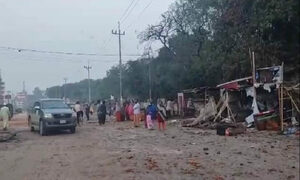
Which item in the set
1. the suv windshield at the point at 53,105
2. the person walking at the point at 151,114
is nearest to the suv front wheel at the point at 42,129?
the suv windshield at the point at 53,105

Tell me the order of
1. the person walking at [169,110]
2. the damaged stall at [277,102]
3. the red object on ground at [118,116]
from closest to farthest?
the damaged stall at [277,102] → the red object on ground at [118,116] → the person walking at [169,110]

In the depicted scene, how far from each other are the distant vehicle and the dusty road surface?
450 centimetres

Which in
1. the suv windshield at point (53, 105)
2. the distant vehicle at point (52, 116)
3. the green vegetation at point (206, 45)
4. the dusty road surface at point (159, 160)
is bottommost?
the dusty road surface at point (159, 160)

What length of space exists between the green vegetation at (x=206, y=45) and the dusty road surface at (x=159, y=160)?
3.18 m

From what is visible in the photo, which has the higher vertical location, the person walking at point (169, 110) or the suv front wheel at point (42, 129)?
the person walking at point (169, 110)

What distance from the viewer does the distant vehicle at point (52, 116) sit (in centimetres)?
2134

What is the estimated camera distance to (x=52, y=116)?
2136 centimetres

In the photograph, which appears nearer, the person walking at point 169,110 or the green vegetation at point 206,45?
the green vegetation at point 206,45

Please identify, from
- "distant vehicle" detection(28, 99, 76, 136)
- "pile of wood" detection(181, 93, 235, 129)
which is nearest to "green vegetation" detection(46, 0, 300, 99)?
"pile of wood" detection(181, 93, 235, 129)

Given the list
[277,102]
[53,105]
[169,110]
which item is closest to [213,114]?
[277,102]

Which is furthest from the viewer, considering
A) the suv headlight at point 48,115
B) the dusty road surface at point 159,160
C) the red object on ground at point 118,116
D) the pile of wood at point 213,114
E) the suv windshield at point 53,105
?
the red object on ground at point 118,116

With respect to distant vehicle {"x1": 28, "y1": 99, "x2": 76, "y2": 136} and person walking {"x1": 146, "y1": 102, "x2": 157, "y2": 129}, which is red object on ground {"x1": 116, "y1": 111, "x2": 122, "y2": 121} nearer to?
person walking {"x1": 146, "y1": 102, "x2": 157, "y2": 129}

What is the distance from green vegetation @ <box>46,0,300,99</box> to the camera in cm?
1997

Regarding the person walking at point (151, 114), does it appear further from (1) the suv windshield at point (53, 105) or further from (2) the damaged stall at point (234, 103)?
(1) the suv windshield at point (53, 105)
